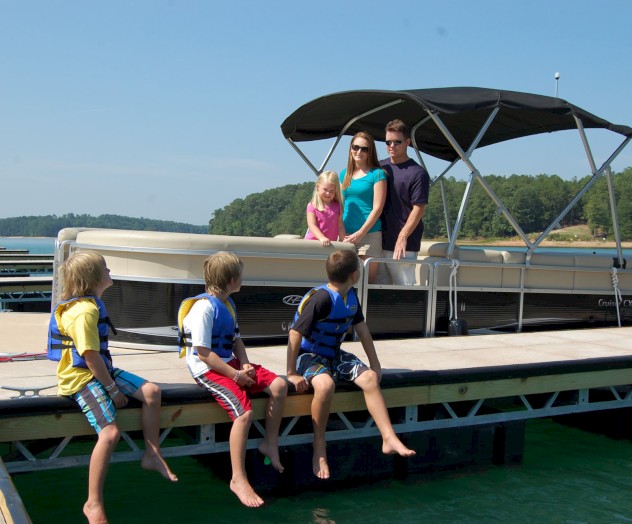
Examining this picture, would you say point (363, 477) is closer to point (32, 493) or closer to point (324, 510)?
point (324, 510)

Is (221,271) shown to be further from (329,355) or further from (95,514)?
(95,514)

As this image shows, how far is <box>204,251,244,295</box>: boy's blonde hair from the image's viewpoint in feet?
14.4

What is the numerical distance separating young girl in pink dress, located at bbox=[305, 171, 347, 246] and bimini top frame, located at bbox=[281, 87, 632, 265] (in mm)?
1081

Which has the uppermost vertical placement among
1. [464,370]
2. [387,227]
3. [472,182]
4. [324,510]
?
[472,182]

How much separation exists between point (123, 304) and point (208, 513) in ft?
5.79

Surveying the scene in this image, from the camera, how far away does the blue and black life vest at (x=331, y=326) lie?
15.7 ft

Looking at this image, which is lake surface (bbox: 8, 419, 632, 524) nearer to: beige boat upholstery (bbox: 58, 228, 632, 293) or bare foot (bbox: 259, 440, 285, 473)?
bare foot (bbox: 259, 440, 285, 473)

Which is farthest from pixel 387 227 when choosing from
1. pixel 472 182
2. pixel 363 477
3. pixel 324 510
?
pixel 324 510

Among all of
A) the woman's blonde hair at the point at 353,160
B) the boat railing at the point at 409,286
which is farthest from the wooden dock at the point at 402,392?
the woman's blonde hair at the point at 353,160

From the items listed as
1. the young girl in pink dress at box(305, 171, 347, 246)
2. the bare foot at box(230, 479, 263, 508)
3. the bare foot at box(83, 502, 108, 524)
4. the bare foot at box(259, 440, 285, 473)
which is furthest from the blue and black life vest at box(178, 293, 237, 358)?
the young girl in pink dress at box(305, 171, 347, 246)

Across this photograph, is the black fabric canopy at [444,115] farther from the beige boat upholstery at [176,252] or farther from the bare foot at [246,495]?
the bare foot at [246,495]

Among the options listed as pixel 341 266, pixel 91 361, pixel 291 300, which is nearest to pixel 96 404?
pixel 91 361

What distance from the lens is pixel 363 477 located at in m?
5.29

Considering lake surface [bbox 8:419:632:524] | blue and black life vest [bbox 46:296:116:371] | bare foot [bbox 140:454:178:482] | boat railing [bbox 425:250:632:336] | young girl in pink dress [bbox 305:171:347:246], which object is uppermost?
young girl in pink dress [bbox 305:171:347:246]
